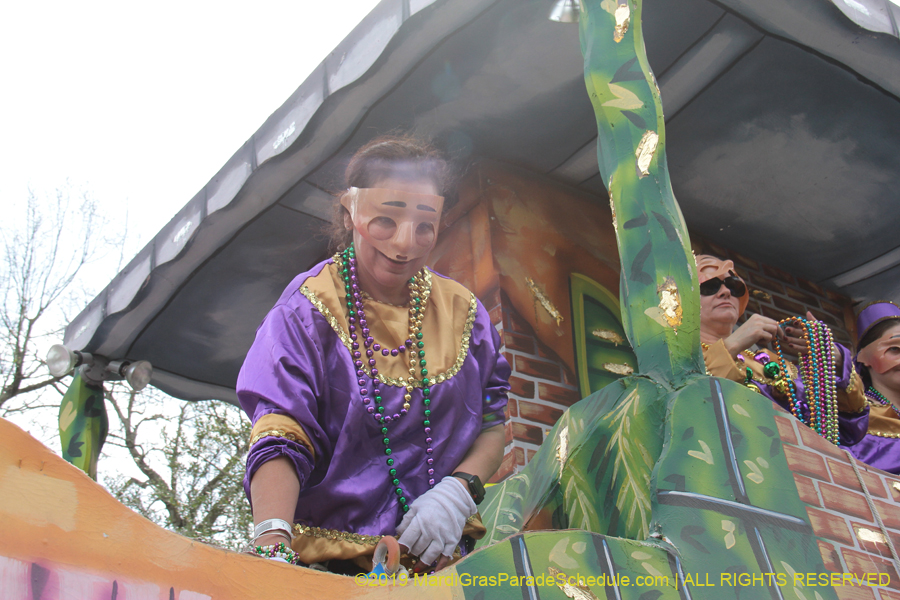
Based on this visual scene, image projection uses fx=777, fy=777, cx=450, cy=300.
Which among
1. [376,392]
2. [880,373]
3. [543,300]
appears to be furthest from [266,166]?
[880,373]

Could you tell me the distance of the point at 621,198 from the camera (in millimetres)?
2068

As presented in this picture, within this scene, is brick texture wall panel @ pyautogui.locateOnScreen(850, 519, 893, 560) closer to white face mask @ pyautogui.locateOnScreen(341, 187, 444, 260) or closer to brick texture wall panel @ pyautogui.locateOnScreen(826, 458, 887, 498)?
brick texture wall panel @ pyautogui.locateOnScreen(826, 458, 887, 498)

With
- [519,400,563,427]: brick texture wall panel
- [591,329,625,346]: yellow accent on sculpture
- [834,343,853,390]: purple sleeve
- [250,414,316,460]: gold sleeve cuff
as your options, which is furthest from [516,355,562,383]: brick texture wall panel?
[250,414,316,460]: gold sleeve cuff

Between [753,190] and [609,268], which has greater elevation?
[753,190]

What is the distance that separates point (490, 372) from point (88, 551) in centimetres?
104

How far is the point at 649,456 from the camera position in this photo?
69.8 inches

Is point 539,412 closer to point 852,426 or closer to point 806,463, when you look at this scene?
point 852,426

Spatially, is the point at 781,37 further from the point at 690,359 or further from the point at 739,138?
the point at 690,359

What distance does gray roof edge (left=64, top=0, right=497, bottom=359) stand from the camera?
269 cm

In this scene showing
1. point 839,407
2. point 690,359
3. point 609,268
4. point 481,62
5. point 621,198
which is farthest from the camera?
point 609,268

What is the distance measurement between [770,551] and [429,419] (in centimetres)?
74

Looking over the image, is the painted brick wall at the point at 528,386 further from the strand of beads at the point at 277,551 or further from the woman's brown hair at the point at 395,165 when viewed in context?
the strand of beads at the point at 277,551

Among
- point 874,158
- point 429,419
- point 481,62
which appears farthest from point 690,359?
point 874,158

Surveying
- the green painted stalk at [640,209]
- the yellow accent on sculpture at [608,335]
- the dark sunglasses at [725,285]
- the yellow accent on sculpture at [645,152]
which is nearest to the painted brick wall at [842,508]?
the green painted stalk at [640,209]
